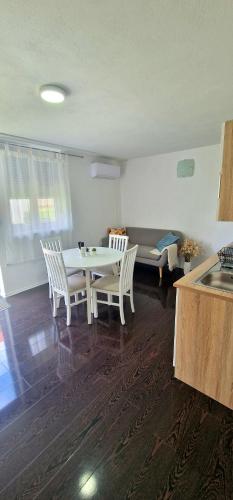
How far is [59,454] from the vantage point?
122cm

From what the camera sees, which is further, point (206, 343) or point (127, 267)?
point (127, 267)

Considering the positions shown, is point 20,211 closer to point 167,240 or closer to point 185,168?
point 167,240

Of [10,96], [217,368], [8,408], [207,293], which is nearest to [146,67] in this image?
[10,96]

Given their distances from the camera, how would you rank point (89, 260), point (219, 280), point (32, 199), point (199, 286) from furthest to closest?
1. point (32, 199)
2. point (89, 260)
3. point (219, 280)
4. point (199, 286)

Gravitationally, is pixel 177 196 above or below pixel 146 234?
above

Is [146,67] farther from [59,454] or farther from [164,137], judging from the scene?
[59,454]

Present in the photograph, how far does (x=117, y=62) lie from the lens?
1.37 metres

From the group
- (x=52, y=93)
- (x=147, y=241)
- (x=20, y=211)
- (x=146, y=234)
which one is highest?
(x=52, y=93)

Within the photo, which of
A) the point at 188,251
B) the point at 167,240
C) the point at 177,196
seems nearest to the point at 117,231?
the point at 167,240

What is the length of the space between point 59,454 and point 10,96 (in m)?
2.57

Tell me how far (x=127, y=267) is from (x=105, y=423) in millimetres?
1396

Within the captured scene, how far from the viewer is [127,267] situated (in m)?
2.41

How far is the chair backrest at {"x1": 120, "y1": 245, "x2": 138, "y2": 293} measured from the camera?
2.29 meters

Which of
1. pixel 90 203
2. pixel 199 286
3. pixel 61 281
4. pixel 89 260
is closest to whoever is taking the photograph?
pixel 199 286
